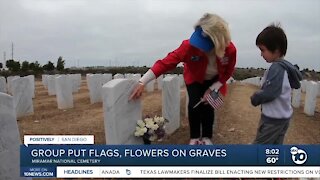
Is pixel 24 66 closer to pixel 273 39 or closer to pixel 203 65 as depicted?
pixel 203 65

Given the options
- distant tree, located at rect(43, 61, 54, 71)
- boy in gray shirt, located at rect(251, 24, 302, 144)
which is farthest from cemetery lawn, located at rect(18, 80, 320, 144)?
distant tree, located at rect(43, 61, 54, 71)

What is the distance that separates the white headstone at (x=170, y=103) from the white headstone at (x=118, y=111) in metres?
2.06

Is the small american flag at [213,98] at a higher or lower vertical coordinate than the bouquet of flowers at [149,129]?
higher

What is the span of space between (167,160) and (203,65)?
1.60 m

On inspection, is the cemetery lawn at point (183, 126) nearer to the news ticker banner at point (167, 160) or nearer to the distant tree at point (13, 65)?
the news ticker banner at point (167, 160)

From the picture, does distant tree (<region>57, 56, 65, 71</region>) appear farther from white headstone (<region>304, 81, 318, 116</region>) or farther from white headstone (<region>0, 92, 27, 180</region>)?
white headstone (<region>0, 92, 27, 180</region>)

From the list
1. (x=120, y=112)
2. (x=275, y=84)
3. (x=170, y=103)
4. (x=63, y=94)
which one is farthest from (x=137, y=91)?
(x=63, y=94)

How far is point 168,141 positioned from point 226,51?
245cm

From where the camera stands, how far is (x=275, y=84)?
333 centimetres

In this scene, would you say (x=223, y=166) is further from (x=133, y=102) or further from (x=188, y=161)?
(x=133, y=102)

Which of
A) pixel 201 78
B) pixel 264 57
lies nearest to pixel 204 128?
pixel 201 78

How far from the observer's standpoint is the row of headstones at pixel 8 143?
344cm

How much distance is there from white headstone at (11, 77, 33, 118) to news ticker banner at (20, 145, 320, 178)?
6.79 metres

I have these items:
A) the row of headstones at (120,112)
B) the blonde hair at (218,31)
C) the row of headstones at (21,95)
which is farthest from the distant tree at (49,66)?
the blonde hair at (218,31)
